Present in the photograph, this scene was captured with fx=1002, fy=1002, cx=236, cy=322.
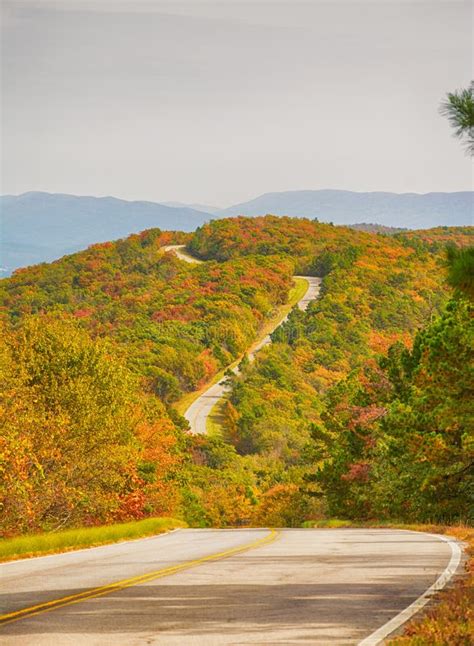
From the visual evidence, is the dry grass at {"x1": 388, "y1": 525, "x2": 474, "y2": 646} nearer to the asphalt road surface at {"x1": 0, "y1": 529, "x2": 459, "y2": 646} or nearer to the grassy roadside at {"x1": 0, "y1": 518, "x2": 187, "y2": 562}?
the asphalt road surface at {"x1": 0, "y1": 529, "x2": 459, "y2": 646}

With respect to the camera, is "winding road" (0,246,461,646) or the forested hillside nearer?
"winding road" (0,246,461,646)

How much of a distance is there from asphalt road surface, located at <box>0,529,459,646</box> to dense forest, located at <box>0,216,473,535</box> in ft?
11.5

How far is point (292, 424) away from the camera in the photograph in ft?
322

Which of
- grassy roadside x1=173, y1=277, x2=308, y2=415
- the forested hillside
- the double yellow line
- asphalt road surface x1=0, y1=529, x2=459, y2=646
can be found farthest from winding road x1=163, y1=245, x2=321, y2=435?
the double yellow line

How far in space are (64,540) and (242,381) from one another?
85567 mm

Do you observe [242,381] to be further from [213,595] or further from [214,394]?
[213,595]

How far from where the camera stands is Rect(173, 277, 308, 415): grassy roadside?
10756cm

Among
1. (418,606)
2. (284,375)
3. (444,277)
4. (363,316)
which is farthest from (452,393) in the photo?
(363,316)

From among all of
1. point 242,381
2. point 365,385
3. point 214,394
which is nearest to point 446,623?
point 365,385

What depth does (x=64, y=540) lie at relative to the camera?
975 inches

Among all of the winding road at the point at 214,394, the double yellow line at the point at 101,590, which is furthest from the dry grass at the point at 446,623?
the winding road at the point at 214,394

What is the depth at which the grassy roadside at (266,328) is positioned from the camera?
107562 millimetres

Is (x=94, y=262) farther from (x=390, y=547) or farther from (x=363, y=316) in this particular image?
(x=390, y=547)

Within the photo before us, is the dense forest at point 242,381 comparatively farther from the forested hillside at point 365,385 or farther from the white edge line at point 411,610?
the white edge line at point 411,610
